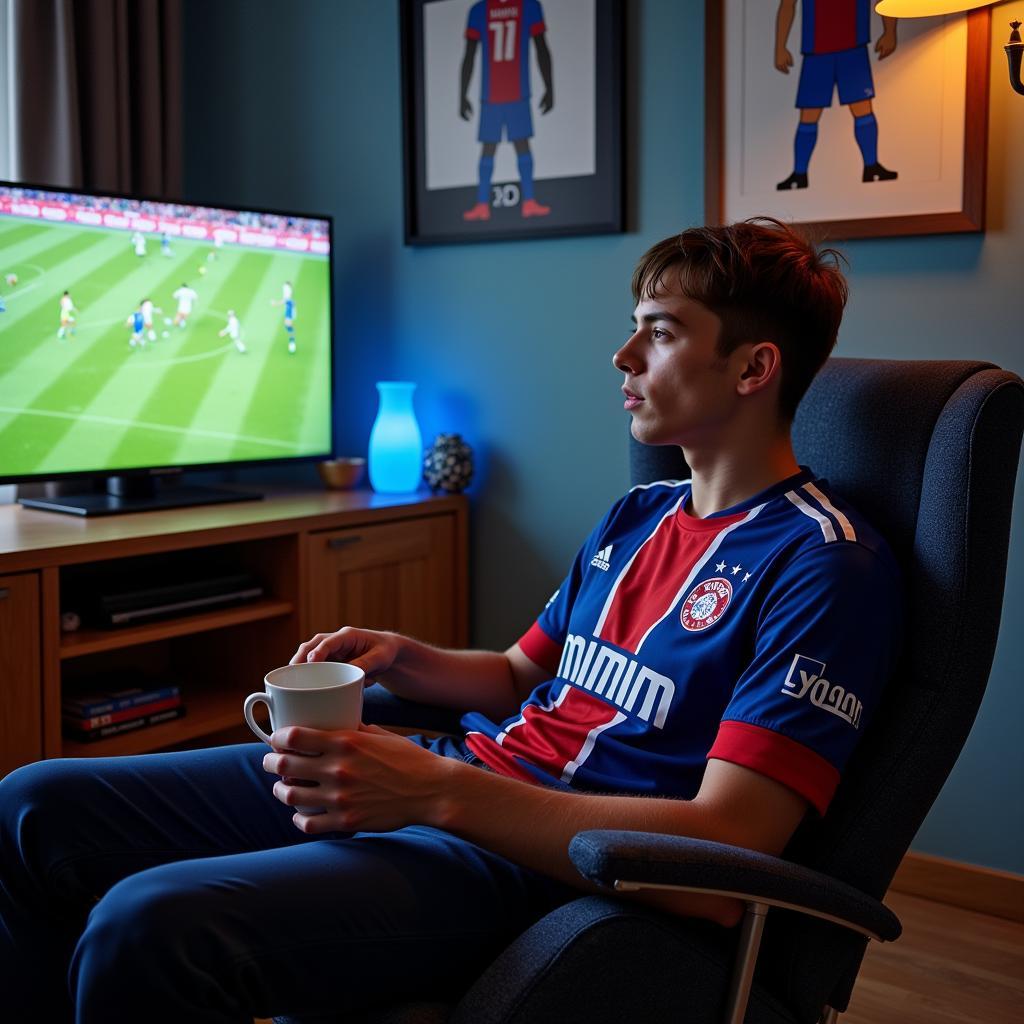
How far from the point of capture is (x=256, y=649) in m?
2.56

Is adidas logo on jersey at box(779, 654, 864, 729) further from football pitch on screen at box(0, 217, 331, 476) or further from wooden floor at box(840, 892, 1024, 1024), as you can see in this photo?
football pitch on screen at box(0, 217, 331, 476)

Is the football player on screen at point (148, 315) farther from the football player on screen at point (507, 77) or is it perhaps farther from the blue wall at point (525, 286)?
the football player on screen at point (507, 77)

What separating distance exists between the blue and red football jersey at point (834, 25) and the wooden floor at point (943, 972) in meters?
1.66

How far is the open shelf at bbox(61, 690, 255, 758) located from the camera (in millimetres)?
2195

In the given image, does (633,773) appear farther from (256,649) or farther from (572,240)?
(572,240)

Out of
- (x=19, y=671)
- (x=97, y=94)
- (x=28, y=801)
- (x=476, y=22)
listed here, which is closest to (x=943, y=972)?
(x=28, y=801)

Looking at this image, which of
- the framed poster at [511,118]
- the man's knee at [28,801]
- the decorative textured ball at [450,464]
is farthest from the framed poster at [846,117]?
the man's knee at [28,801]

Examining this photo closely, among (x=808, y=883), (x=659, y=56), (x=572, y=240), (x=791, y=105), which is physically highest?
(x=659, y=56)

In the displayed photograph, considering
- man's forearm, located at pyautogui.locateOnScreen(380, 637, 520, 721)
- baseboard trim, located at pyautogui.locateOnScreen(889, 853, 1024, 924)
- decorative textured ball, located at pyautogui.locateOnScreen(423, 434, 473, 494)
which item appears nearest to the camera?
man's forearm, located at pyautogui.locateOnScreen(380, 637, 520, 721)

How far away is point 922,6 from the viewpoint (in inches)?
76.4

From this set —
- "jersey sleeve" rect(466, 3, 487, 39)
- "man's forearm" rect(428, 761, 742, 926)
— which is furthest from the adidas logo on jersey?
"jersey sleeve" rect(466, 3, 487, 39)

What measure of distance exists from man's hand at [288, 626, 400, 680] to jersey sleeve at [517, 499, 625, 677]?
21 cm

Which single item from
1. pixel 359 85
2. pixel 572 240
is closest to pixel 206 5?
pixel 359 85

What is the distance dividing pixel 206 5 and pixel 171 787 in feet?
7.95
